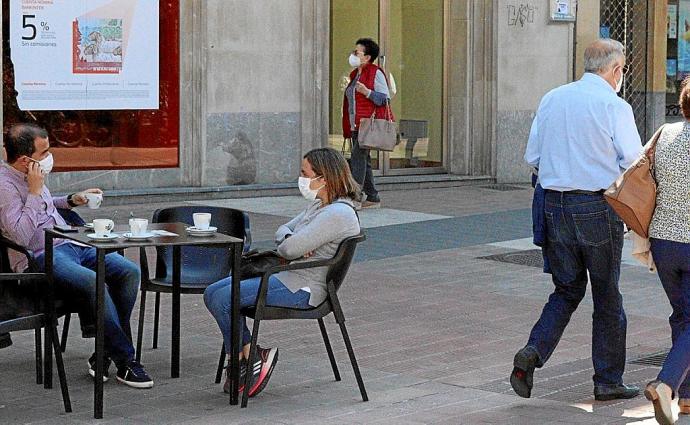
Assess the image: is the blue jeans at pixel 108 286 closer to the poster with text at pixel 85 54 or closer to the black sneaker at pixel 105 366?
the black sneaker at pixel 105 366

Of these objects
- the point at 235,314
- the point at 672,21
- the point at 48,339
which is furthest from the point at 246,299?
the point at 672,21

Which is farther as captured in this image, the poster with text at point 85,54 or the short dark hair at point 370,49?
the short dark hair at point 370,49

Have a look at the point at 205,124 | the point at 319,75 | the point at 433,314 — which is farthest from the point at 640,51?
the point at 433,314

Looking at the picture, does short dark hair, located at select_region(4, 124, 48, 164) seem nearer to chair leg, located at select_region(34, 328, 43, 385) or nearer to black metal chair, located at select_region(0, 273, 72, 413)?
black metal chair, located at select_region(0, 273, 72, 413)

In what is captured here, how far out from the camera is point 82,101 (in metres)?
14.2

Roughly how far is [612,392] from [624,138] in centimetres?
121

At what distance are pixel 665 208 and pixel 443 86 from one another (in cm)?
1158

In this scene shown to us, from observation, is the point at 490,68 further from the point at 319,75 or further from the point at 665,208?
the point at 665,208

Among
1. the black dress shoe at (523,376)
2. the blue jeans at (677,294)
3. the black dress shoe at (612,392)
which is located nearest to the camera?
the blue jeans at (677,294)

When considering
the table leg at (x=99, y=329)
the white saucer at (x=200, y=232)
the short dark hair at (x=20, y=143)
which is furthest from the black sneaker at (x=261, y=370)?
the short dark hair at (x=20, y=143)

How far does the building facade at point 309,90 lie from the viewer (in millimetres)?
14688

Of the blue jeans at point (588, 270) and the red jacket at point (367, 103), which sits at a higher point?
the red jacket at point (367, 103)

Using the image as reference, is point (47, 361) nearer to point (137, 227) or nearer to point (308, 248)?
point (137, 227)

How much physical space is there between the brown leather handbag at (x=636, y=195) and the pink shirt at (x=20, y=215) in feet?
9.19
